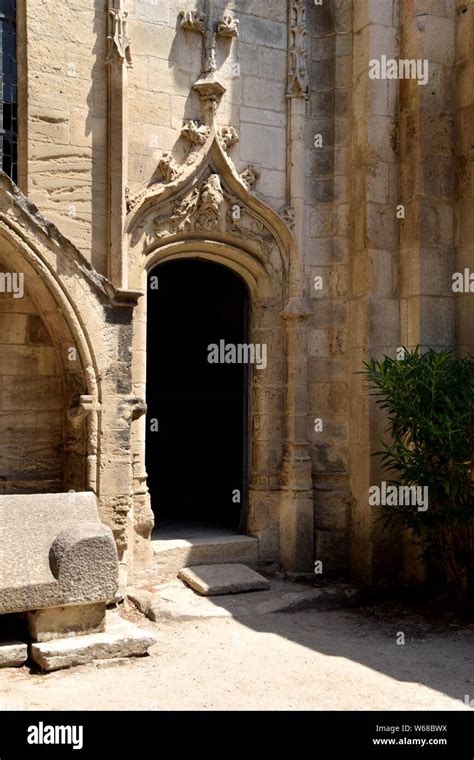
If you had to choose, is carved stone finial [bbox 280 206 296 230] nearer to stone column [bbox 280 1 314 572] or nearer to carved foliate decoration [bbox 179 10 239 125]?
stone column [bbox 280 1 314 572]

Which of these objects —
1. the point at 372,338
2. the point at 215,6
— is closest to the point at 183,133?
the point at 215,6

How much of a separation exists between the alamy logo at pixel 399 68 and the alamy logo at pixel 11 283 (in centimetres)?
394

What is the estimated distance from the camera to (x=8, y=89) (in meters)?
7.03

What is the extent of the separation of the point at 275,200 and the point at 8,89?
2608 mm

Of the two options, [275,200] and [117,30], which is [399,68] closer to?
[275,200]

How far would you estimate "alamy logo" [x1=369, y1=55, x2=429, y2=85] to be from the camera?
7.88 m

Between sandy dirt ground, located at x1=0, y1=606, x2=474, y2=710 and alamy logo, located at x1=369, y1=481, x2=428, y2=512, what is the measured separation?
97 cm

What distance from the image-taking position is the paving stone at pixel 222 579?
23.2 ft

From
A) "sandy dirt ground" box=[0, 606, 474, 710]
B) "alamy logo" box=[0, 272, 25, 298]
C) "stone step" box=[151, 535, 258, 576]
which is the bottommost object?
"sandy dirt ground" box=[0, 606, 474, 710]

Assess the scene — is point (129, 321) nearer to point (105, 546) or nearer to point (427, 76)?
point (105, 546)

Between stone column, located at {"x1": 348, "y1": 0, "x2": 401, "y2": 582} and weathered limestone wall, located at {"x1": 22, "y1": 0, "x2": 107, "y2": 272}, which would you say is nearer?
weathered limestone wall, located at {"x1": 22, "y1": 0, "x2": 107, "y2": 272}

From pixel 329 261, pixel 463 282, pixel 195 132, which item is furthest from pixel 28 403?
pixel 463 282

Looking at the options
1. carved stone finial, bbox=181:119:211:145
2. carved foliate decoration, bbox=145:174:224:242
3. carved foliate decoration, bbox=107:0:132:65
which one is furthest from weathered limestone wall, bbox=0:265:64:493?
carved foliate decoration, bbox=107:0:132:65

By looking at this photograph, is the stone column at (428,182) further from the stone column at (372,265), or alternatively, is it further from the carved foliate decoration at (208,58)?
the carved foliate decoration at (208,58)
